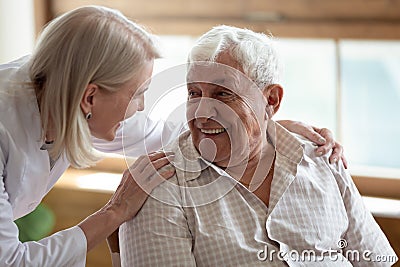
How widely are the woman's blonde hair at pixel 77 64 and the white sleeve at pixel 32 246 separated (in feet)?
0.51

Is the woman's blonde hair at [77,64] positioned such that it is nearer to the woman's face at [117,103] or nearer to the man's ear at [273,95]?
the woman's face at [117,103]

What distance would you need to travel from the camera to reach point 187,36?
322cm

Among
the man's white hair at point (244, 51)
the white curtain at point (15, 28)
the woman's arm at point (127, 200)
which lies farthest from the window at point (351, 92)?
the woman's arm at point (127, 200)

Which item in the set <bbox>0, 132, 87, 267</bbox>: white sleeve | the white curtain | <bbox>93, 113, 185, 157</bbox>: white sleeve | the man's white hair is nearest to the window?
<bbox>93, 113, 185, 157</bbox>: white sleeve

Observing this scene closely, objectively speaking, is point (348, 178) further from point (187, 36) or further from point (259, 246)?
point (187, 36)

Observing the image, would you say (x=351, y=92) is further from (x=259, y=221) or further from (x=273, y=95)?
(x=259, y=221)

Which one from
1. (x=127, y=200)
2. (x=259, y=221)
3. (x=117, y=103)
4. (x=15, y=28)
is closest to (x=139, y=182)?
(x=127, y=200)

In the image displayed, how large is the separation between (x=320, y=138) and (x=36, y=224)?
1.43 m

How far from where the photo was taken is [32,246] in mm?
1791

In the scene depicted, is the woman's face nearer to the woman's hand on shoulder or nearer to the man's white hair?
the man's white hair

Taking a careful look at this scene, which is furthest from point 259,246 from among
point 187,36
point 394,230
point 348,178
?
point 187,36

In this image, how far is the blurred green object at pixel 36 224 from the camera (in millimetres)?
3000

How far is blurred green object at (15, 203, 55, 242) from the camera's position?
3000 millimetres

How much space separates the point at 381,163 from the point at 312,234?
1.12 metres
